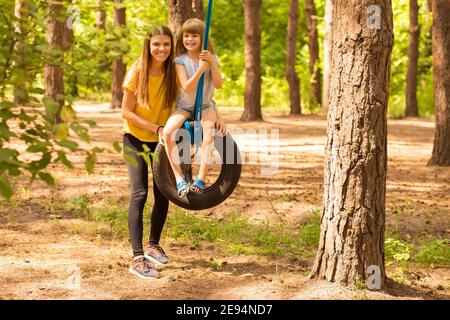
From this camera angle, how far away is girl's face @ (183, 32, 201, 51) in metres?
6.07

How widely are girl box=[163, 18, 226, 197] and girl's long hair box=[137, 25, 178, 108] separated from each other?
0.07 meters

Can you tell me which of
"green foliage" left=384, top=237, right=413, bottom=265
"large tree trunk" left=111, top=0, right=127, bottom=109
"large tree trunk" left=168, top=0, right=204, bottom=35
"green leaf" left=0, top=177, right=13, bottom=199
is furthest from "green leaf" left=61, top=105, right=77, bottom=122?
"large tree trunk" left=111, top=0, right=127, bottom=109

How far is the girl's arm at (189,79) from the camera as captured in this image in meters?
5.86

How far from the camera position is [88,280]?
5.82 metres

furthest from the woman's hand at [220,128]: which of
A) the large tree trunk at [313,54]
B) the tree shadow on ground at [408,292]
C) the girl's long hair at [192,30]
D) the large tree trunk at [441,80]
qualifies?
the large tree trunk at [313,54]

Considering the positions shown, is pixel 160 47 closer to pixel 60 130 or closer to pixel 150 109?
pixel 150 109

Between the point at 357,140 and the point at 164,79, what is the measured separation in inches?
67.0

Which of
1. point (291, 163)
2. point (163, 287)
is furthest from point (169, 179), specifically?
point (291, 163)

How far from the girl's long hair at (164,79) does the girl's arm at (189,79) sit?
0.09m

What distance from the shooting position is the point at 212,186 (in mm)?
5957

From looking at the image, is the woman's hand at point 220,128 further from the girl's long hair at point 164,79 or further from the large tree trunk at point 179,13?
the large tree trunk at point 179,13

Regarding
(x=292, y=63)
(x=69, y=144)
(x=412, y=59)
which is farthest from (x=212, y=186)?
(x=412, y=59)

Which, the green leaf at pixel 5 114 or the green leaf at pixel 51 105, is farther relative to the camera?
the green leaf at pixel 5 114
